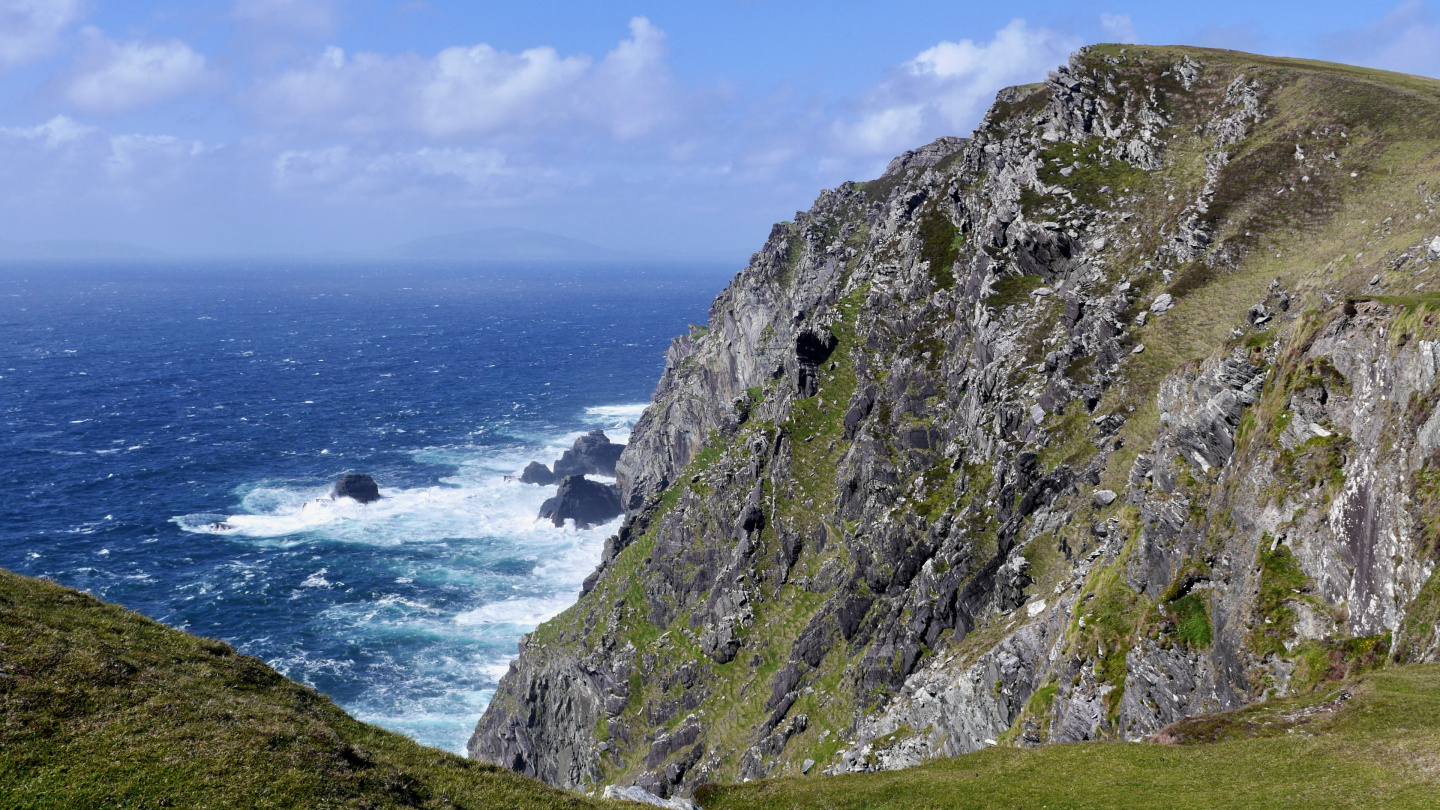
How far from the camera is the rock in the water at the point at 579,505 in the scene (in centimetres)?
13425

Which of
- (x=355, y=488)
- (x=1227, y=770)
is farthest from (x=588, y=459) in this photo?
(x=1227, y=770)

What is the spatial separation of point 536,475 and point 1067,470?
4426 inches

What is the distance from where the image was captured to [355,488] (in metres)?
136

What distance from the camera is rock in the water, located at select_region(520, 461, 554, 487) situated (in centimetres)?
14938

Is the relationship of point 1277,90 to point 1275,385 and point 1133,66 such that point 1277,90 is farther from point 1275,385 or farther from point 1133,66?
point 1275,385

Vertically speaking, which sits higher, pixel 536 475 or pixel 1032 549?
pixel 1032 549

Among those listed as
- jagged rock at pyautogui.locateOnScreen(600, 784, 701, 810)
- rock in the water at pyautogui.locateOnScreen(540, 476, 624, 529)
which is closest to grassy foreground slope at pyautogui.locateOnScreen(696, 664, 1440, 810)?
jagged rock at pyautogui.locateOnScreen(600, 784, 701, 810)

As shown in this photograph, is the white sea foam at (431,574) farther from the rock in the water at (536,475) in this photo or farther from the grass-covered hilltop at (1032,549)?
the grass-covered hilltop at (1032,549)

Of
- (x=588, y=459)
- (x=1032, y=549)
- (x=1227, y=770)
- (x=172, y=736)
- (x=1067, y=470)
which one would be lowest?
(x=588, y=459)

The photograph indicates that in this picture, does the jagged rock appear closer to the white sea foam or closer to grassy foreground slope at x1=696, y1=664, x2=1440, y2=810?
grassy foreground slope at x1=696, y1=664, x2=1440, y2=810

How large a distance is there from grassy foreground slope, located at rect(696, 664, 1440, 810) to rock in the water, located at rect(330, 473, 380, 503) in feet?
402

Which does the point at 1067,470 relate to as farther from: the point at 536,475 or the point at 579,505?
the point at 536,475

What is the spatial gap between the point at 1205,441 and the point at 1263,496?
309 inches

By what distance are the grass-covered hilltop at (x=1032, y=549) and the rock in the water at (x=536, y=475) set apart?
48.5 metres
